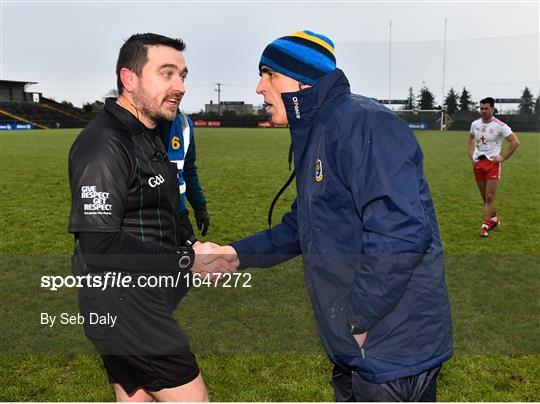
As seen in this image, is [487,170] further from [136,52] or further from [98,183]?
[98,183]

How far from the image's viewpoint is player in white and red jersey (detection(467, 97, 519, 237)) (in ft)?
27.8

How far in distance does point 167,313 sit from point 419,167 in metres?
1.35

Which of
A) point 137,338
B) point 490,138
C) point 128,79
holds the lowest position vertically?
point 137,338

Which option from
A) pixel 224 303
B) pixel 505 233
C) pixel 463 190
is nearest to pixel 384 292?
pixel 224 303

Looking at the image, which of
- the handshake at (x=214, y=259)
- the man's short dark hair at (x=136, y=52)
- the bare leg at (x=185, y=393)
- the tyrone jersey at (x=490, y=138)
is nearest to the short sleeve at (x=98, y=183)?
the man's short dark hair at (x=136, y=52)

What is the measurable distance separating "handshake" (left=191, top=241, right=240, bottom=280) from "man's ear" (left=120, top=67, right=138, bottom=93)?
2.85ft

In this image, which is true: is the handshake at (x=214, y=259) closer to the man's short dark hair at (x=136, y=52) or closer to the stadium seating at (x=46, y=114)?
the man's short dark hair at (x=136, y=52)

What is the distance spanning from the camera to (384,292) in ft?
5.36

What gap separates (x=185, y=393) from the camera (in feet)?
7.68

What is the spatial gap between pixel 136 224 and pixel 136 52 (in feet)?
2.57

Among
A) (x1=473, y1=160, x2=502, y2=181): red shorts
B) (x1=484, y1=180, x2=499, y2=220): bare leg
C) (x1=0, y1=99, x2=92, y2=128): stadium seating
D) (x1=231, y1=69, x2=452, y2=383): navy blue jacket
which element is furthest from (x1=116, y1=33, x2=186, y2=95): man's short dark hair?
(x1=0, y1=99, x2=92, y2=128): stadium seating

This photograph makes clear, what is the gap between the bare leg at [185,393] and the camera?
7.64ft

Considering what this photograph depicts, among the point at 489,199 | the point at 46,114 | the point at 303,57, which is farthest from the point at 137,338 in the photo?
the point at 46,114

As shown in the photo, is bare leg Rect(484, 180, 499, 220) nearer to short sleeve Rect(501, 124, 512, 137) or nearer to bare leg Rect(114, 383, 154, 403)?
short sleeve Rect(501, 124, 512, 137)
